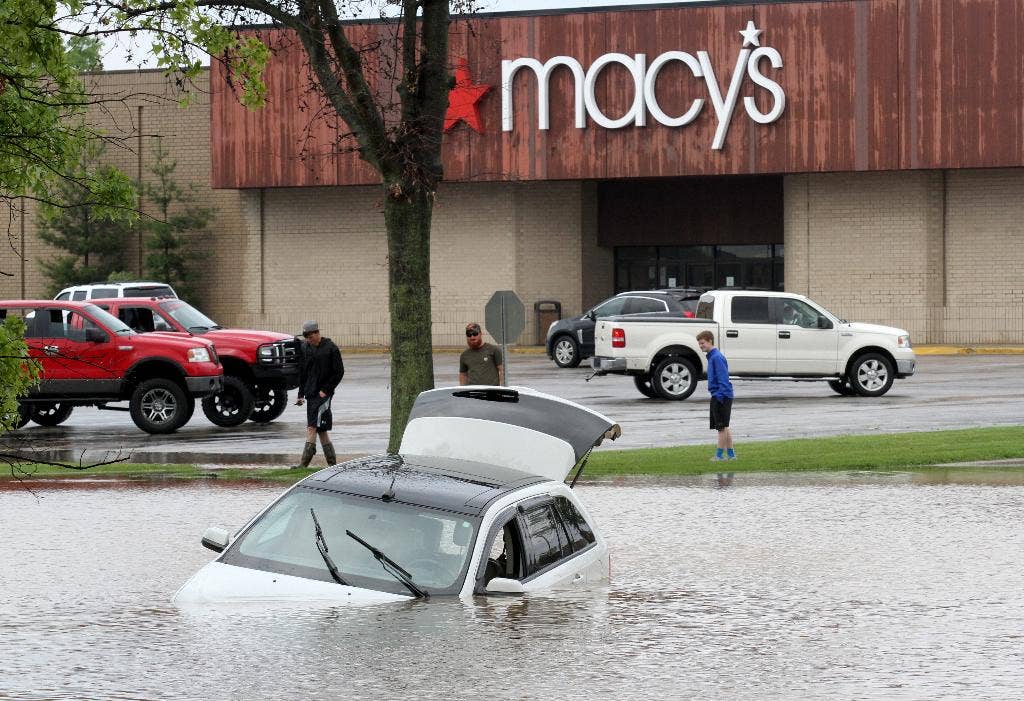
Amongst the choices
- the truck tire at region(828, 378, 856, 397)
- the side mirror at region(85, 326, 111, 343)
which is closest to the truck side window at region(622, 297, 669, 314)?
the truck tire at region(828, 378, 856, 397)

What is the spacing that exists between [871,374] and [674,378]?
3557 mm

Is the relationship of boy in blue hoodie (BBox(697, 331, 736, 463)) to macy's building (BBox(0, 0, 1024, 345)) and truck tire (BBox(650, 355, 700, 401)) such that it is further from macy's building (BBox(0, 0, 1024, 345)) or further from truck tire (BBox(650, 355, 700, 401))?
macy's building (BBox(0, 0, 1024, 345))

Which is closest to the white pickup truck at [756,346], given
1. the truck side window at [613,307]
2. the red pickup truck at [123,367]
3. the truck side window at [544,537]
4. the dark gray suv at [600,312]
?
the dark gray suv at [600,312]

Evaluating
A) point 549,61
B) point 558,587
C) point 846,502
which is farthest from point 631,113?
point 558,587

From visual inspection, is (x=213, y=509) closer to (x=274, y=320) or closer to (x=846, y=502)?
(x=846, y=502)

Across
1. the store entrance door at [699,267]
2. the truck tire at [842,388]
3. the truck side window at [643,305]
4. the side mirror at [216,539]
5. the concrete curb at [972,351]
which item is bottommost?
Result: the truck tire at [842,388]

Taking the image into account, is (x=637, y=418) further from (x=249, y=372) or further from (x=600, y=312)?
(x=600, y=312)

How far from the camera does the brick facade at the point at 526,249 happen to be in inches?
1668

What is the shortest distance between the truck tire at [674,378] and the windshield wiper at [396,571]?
67.9 feet

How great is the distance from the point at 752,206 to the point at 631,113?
19.8 ft

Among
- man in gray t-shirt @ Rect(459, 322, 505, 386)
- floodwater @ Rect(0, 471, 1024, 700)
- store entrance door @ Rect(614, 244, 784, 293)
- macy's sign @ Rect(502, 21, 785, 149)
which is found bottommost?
floodwater @ Rect(0, 471, 1024, 700)

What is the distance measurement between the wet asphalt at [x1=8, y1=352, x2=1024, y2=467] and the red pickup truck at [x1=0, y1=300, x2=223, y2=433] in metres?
0.50

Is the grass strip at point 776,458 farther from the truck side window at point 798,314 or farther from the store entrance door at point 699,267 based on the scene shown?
the store entrance door at point 699,267

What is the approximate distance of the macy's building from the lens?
41219 mm
